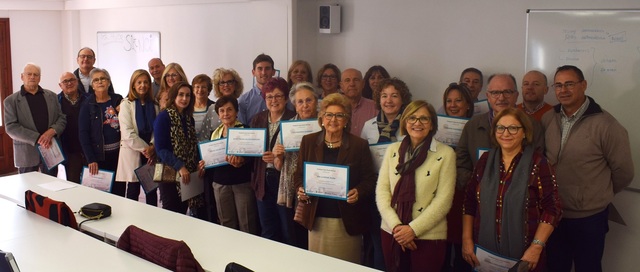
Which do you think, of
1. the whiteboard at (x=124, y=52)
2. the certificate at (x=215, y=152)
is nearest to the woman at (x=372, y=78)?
the certificate at (x=215, y=152)

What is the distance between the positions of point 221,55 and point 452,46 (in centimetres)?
304

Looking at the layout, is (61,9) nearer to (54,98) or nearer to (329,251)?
(54,98)

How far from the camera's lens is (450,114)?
4.30 meters

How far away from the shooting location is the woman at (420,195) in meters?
3.50

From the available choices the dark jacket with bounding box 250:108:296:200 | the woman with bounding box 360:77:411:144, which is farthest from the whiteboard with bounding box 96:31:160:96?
the woman with bounding box 360:77:411:144

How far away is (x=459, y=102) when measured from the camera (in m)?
4.23

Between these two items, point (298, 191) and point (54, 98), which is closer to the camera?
point (298, 191)

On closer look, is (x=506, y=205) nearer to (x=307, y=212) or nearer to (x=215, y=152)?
(x=307, y=212)

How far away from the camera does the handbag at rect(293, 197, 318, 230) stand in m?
3.83

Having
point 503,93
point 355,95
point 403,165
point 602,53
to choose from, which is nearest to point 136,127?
point 355,95

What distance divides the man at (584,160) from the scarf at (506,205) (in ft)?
1.90

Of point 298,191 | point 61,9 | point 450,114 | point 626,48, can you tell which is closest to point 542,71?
point 626,48

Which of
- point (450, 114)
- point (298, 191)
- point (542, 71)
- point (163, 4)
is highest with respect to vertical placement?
point (163, 4)

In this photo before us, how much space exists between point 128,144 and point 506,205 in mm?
3306
